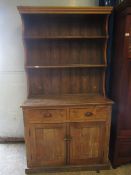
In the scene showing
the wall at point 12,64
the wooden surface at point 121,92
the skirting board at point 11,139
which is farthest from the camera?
the skirting board at point 11,139

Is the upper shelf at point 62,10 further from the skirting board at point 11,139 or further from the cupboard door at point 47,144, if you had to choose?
the skirting board at point 11,139

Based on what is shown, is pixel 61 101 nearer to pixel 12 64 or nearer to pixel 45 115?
pixel 45 115

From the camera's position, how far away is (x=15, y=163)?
2.01m

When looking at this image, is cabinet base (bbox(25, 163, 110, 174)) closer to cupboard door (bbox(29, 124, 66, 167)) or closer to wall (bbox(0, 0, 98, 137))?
cupboard door (bbox(29, 124, 66, 167))

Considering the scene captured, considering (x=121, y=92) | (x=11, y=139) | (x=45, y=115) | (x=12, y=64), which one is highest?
(x=12, y=64)

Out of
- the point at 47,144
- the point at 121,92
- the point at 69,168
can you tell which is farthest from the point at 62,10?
the point at 69,168

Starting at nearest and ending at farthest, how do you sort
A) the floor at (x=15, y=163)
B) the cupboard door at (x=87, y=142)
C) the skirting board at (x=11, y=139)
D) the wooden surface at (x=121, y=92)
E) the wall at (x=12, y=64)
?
1. the wooden surface at (x=121, y=92)
2. the cupboard door at (x=87, y=142)
3. the floor at (x=15, y=163)
4. the wall at (x=12, y=64)
5. the skirting board at (x=11, y=139)

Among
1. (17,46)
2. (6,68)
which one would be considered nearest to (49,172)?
(6,68)

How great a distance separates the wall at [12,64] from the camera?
81.0 inches

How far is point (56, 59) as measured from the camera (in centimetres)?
202

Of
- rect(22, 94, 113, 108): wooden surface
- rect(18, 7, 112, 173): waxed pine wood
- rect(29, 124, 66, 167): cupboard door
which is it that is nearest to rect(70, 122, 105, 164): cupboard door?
rect(18, 7, 112, 173): waxed pine wood

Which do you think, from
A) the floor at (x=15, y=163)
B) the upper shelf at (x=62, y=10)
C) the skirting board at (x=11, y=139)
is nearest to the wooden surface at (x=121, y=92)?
the floor at (x=15, y=163)

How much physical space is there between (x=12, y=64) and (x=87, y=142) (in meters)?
1.48

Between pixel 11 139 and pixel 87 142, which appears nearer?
pixel 87 142
